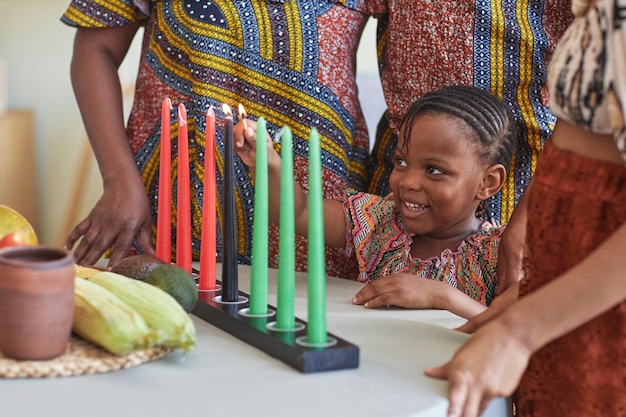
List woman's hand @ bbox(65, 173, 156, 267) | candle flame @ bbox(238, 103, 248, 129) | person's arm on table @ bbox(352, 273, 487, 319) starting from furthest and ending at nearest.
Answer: woman's hand @ bbox(65, 173, 156, 267) → person's arm on table @ bbox(352, 273, 487, 319) → candle flame @ bbox(238, 103, 248, 129)

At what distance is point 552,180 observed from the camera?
1.02 m

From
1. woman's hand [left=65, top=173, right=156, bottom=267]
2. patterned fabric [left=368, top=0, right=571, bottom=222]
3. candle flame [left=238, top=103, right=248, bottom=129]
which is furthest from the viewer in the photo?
patterned fabric [left=368, top=0, right=571, bottom=222]

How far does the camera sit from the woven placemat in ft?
3.00

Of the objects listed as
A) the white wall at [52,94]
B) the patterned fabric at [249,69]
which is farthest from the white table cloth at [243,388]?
the white wall at [52,94]

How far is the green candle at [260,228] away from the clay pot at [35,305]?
214mm

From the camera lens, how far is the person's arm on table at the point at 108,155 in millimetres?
1571

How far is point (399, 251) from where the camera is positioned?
1.67 m

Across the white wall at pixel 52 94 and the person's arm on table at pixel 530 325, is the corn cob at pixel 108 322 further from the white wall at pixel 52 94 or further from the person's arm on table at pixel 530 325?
the white wall at pixel 52 94

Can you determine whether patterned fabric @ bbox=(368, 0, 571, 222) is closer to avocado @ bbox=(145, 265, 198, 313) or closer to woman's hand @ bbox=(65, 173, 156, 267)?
woman's hand @ bbox=(65, 173, 156, 267)

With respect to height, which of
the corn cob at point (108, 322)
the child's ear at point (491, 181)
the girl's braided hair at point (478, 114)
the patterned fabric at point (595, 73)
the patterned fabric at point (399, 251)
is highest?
the patterned fabric at point (595, 73)

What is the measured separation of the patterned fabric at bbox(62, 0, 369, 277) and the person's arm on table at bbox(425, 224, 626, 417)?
838 mm

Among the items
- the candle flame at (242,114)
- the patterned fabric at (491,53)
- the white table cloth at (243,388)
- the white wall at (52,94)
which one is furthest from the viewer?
the white wall at (52,94)

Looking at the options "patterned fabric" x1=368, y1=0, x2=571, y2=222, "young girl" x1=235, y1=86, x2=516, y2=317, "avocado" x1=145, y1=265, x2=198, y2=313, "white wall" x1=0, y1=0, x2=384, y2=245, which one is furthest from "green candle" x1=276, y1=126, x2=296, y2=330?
"white wall" x1=0, y1=0, x2=384, y2=245

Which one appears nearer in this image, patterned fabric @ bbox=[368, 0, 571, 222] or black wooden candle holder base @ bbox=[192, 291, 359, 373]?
black wooden candle holder base @ bbox=[192, 291, 359, 373]
